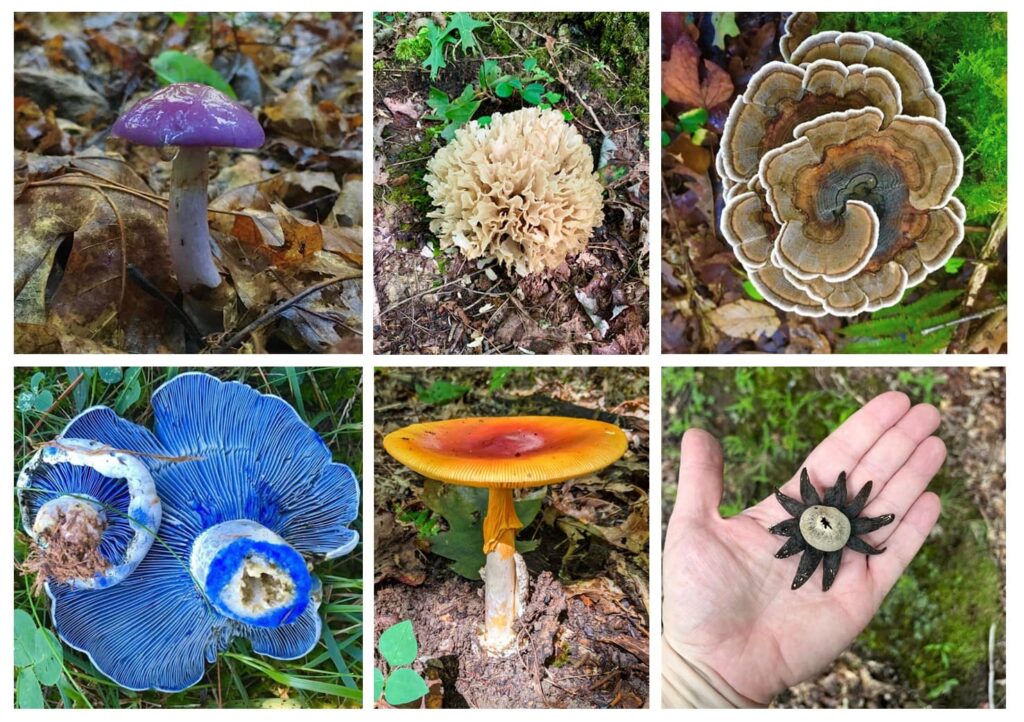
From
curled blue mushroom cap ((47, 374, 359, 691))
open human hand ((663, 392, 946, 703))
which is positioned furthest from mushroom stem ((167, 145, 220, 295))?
open human hand ((663, 392, 946, 703))

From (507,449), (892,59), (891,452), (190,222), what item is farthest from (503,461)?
(892,59)

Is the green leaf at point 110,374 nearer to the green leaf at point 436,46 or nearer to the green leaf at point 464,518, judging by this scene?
the green leaf at point 464,518

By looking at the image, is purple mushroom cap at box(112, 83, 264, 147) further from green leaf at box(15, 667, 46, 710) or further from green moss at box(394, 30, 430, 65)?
green leaf at box(15, 667, 46, 710)

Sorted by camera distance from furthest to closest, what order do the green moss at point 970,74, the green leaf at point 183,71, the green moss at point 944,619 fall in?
1. the green leaf at point 183,71
2. the green moss at point 944,619
3. the green moss at point 970,74

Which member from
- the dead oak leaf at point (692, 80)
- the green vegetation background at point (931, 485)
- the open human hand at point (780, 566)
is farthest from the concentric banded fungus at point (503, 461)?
the dead oak leaf at point (692, 80)
